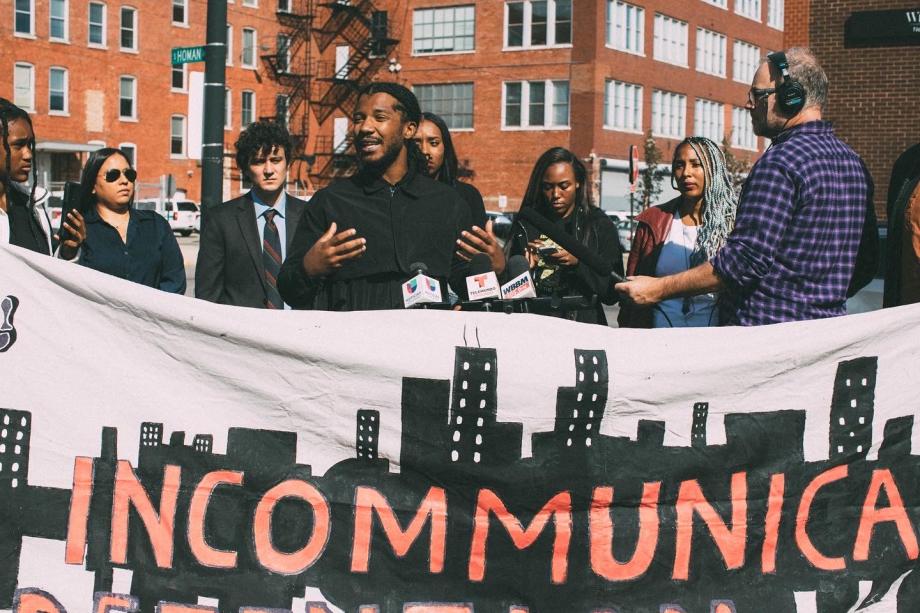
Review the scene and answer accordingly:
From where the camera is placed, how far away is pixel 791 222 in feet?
14.5

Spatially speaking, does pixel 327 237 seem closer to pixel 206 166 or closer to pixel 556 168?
pixel 556 168

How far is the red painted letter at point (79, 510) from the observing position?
160 inches

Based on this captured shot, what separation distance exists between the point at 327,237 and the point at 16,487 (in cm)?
132

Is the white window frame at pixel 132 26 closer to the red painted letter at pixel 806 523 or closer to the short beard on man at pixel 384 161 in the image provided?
the short beard on man at pixel 384 161

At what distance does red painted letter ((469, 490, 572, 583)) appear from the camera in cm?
404

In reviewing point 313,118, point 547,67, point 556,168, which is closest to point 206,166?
point 556,168

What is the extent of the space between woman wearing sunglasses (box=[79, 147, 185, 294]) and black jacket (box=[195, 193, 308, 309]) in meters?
0.17

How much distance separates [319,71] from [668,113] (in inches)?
729

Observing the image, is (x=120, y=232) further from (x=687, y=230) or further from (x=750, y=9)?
(x=750, y=9)

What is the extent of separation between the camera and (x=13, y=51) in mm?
54250

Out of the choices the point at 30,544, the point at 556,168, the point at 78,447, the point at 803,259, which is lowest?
the point at 30,544

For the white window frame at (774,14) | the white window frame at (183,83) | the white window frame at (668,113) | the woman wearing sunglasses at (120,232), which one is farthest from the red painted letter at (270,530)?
the white window frame at (774,14)

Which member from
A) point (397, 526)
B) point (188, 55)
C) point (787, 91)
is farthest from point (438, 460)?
point (188, 55)

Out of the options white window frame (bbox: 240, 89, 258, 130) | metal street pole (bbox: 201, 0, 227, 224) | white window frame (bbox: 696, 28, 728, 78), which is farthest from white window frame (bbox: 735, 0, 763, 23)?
metal street pole (bbox: 201, 0, 227, 224)
